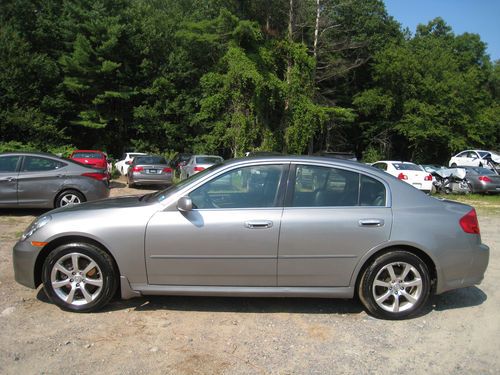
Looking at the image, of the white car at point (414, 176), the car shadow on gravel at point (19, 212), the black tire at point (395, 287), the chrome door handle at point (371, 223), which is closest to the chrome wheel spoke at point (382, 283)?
the black tire at point (395, 287)

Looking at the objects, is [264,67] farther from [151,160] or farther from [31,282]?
[31,282]

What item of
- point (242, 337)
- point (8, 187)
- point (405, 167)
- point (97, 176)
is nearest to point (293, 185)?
point (242, 337)

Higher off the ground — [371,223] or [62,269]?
[371,223]

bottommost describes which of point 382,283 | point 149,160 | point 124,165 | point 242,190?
point 124,165

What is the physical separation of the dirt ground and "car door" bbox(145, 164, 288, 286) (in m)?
0.43

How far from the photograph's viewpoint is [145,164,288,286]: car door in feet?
14.2

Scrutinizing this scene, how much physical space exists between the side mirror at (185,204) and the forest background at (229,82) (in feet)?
81.7

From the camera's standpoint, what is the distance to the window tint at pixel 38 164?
32.1 feet

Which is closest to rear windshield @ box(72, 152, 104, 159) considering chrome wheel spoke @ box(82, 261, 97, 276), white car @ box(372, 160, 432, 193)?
white car @ box(372, 160, 432, 193)

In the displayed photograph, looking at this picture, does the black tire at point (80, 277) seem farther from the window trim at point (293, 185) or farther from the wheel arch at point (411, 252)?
the wheel arch at point (411, 252)

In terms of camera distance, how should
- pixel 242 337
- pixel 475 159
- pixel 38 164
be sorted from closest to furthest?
1. pixel 242 337
2. pixel 38 164
3. pixel 475 159

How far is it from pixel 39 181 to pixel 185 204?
679 centimetres

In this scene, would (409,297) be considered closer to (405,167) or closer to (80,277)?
(80,277)

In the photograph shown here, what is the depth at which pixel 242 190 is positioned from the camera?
4586mm
